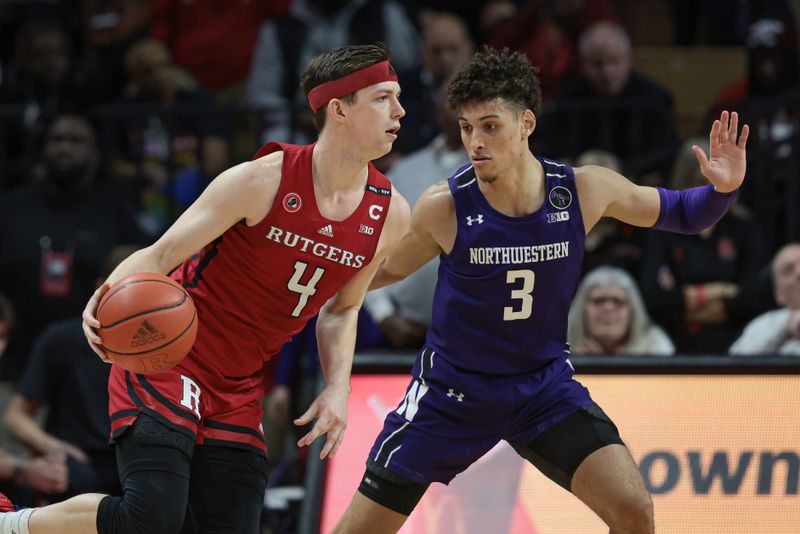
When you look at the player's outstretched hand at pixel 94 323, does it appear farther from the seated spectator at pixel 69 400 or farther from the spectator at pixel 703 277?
the spectator at pixel 703 277

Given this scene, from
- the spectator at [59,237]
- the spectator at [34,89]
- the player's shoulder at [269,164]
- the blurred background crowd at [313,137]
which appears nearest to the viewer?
the player's shoulder at [269,164]

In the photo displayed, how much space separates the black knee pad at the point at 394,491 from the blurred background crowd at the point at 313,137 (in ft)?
7.01

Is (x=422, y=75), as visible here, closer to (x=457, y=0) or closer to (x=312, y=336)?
(x=457, y=0)

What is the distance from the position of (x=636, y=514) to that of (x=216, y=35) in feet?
20.6

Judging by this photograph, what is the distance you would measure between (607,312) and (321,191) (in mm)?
2595

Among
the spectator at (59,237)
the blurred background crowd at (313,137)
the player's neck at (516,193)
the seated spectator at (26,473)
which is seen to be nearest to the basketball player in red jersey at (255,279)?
the player's neck at (516,193)

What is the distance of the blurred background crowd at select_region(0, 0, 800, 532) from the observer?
288 inches

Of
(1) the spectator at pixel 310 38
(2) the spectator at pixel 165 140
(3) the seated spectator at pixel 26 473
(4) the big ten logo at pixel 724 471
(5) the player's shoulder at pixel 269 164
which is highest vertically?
(1) the spectator at pixel 310 38

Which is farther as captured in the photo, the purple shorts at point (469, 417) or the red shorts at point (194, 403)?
the purple shorts at point (469, 417)

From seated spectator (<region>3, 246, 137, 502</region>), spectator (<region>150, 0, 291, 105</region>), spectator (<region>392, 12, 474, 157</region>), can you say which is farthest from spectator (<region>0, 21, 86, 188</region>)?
spectator (<region>392, 12, 474, 157</region>)

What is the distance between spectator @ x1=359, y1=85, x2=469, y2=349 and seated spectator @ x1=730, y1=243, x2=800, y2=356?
5.82 feet

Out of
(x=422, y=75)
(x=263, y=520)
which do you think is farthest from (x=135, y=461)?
(x=422, y=75)

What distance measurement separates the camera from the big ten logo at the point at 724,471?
6020 mm

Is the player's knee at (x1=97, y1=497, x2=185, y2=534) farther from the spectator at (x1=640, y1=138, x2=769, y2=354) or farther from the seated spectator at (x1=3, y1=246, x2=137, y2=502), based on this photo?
the spectator at (x1=640, y1=138, x2=769, y2=354)
